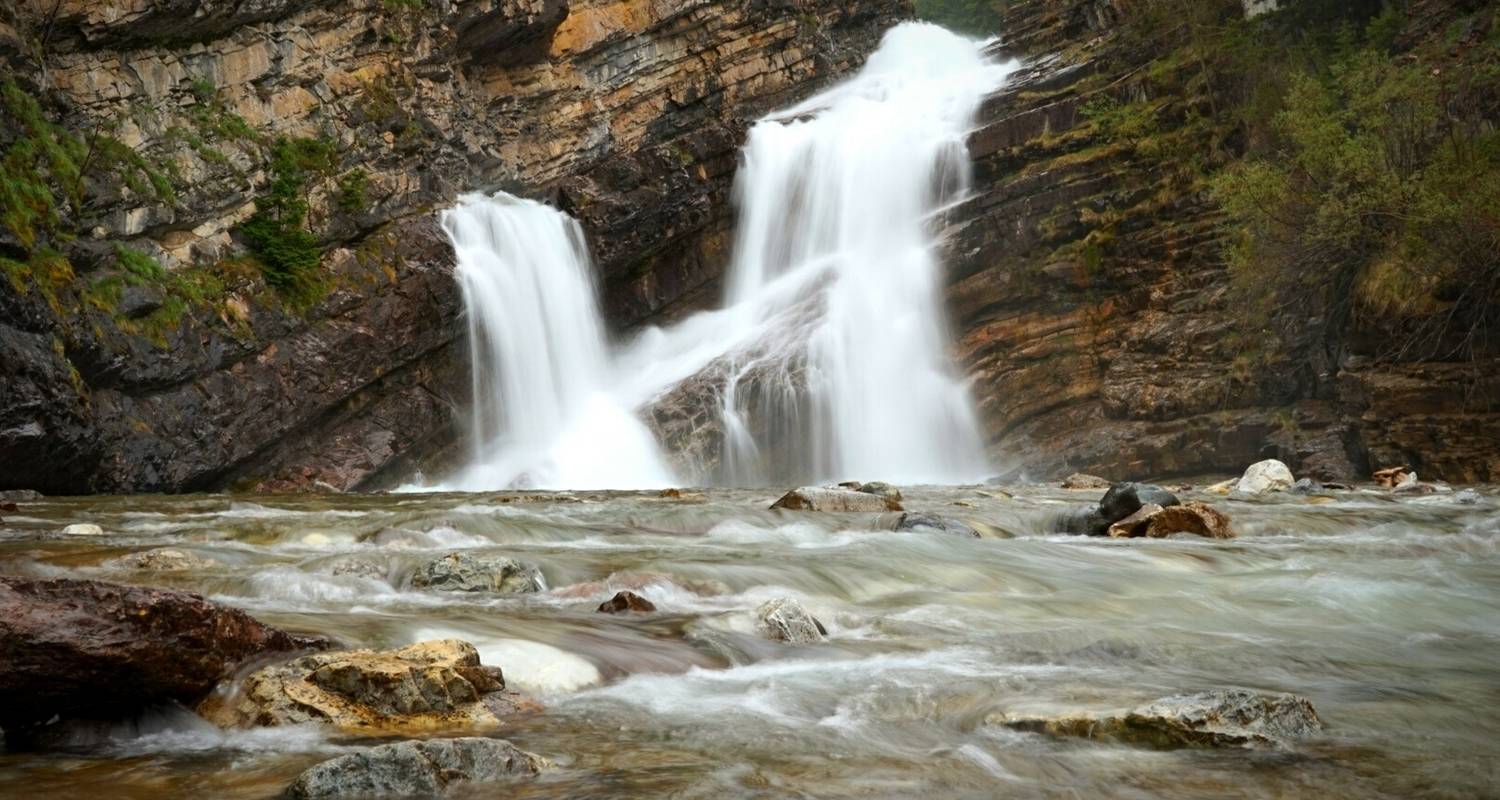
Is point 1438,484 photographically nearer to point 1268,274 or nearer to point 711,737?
point 1268,274

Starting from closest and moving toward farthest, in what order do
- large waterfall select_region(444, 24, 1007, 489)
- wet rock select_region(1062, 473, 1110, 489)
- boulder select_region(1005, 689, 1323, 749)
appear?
boulder select_region(1005, 689, 1323, 749), wet rock select_region(1062, 473, 1110, 489), large waterfall select_region(444, 24, 1007, 489)

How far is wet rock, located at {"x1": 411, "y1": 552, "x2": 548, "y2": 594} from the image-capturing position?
28.9 feet

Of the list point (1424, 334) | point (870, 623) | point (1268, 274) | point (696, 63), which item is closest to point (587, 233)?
point (696, 63)

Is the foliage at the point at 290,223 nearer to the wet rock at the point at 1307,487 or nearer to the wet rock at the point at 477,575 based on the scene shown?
the wet rock at the point at 477,575

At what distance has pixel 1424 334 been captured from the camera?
67.0 feet

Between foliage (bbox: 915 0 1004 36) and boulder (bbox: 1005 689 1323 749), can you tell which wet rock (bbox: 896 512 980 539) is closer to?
boulder (bbox: 1005 689 1323 749)

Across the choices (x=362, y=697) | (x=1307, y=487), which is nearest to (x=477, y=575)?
(x=362, y=697)

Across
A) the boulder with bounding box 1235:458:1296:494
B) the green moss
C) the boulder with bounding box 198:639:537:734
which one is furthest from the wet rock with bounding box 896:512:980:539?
the green moss

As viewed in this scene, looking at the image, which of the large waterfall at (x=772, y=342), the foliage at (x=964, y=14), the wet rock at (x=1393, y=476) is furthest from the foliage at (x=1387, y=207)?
the foliage at (x=964, y=14)

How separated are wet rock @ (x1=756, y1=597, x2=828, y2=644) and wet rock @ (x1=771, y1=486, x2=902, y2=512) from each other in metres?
7.46

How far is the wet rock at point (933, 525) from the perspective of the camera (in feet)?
42.5

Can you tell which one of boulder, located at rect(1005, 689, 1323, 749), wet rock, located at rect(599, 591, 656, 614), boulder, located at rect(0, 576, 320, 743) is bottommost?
boulder, located at rect(1005, 689, 1323, 749)

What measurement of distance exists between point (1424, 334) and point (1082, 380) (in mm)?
8208

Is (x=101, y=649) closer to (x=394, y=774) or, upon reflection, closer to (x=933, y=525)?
(x=394, y=774)
